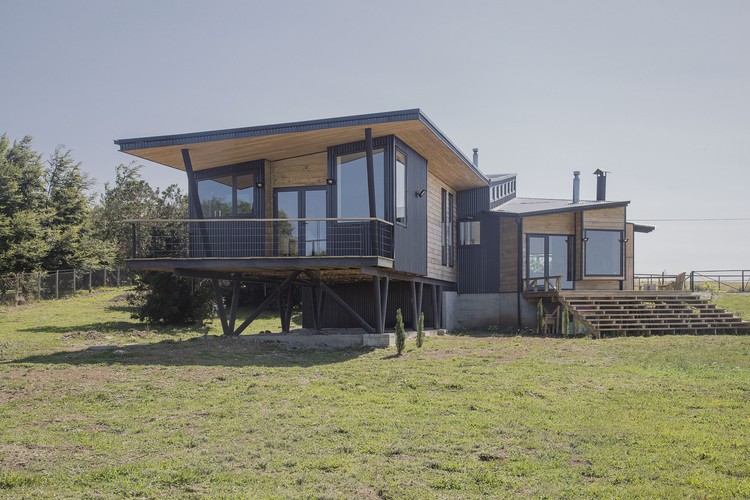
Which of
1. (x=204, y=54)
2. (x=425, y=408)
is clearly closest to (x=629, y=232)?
(x=204, y=54)

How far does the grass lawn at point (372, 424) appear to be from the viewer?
5.92 meters

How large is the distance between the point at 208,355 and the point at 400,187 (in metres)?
6.14

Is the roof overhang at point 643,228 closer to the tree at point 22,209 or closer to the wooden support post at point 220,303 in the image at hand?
the wooden support post at point 220,303

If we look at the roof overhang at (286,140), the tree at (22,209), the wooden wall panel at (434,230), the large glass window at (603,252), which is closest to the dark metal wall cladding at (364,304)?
the wooden wall panel at (434,230)

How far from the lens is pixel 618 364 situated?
12438 millimetres

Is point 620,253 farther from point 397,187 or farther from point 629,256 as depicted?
point 397,187

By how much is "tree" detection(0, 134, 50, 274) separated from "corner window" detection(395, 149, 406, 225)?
1019 inches

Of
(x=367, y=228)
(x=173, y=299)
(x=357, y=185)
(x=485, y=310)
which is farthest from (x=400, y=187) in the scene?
(x=173, y=299)

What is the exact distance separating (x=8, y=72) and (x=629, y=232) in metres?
22.4

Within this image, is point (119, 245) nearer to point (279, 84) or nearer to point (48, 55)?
point (48, 55)

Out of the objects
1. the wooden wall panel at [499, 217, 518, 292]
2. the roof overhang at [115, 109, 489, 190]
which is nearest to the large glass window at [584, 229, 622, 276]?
the wooden wall panel at [499, 217, 518, 292]

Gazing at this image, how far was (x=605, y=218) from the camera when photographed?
23.4 meters

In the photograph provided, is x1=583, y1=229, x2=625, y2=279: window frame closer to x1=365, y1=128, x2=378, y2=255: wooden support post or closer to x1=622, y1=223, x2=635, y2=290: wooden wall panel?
x1=622, y1=223, x2=635, y2=290: wooden wall panel

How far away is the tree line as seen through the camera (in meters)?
34.7
